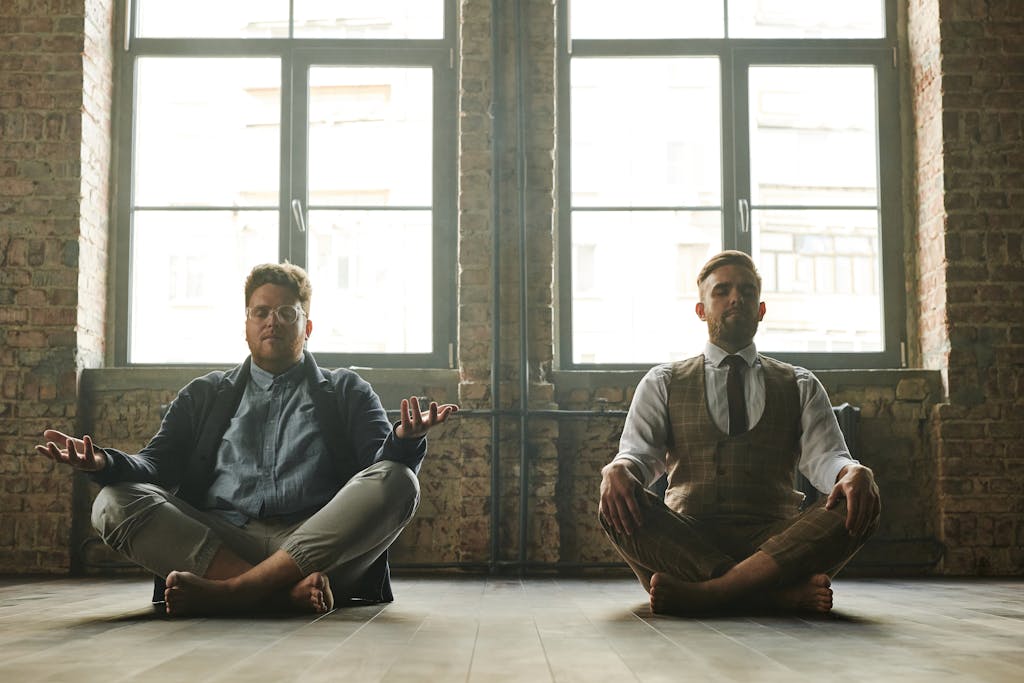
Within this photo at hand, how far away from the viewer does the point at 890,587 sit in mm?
4020

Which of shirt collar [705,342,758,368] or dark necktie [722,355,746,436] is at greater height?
shirt collar [705,342,758,368]

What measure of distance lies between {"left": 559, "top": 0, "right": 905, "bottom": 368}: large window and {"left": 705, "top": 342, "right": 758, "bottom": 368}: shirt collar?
1.74m

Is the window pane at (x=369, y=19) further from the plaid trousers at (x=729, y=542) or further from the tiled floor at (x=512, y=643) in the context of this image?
the plaid trousers at (x=729, y=542)

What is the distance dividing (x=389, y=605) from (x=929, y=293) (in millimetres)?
3051

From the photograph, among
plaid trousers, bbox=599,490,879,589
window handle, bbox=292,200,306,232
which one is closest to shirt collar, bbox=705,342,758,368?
plaid trousers, bbox=599,490,879,589

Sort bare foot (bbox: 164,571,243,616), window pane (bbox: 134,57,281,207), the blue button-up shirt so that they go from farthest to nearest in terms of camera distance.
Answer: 1. window pane (bbox: 134,57,281,207)
2. the blue button-up shirt
3. bare foot (bbox: 164,571,243,616)

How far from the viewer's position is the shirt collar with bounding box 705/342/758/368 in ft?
10.6

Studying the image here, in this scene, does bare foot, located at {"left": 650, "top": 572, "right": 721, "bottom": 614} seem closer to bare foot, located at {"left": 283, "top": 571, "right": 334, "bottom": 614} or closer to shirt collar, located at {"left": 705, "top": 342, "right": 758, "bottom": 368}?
shirt collar, located at {"left": 705, "top": 342, "right": 758, "bottom": 368}

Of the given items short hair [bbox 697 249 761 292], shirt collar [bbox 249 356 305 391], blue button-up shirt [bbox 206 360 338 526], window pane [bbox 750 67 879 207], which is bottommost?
blue button-up shirt [bbox 206 360 338 526]

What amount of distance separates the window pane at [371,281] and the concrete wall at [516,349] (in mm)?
297

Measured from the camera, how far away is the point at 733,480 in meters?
3.06

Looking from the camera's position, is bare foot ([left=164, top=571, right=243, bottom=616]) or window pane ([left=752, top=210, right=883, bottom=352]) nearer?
bare foot ([left=164, top=571, right=243, bottom=616])

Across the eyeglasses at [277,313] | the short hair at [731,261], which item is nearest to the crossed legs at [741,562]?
the short hair at [731,261]

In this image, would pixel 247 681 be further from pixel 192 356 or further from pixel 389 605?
pixel 192 356
